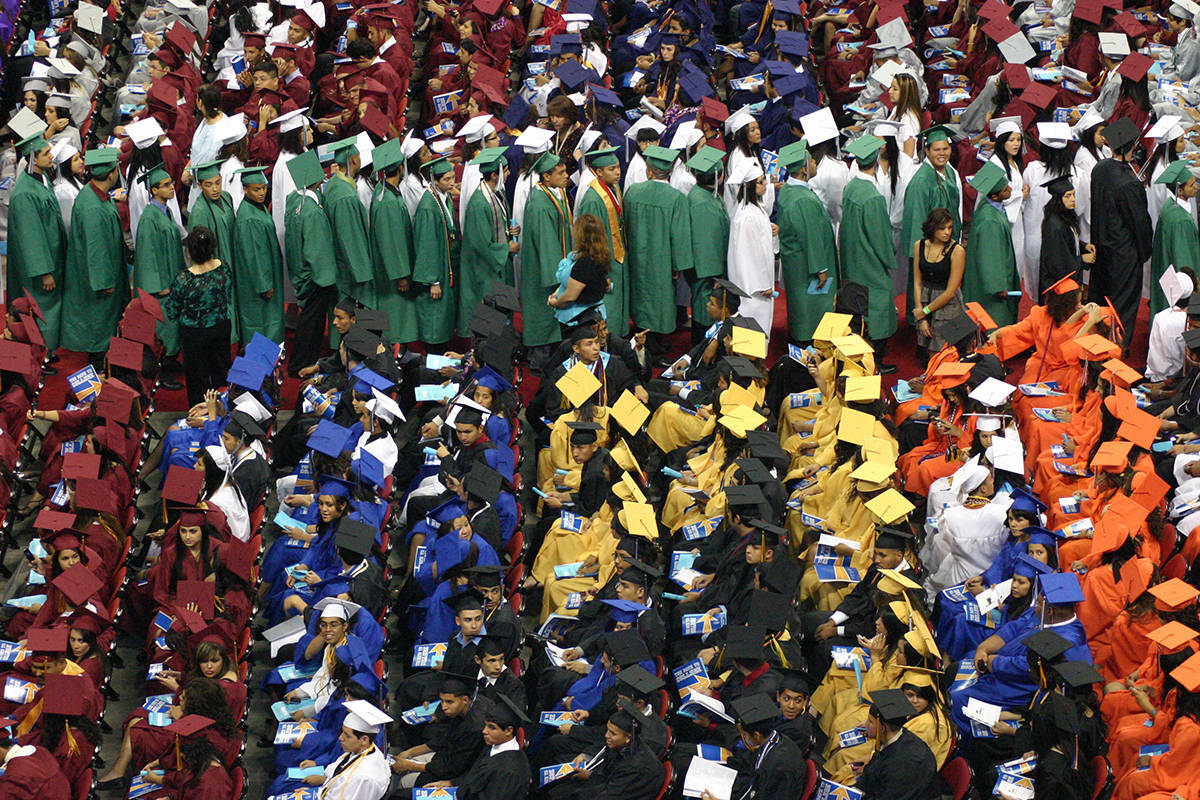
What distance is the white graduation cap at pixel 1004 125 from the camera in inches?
528

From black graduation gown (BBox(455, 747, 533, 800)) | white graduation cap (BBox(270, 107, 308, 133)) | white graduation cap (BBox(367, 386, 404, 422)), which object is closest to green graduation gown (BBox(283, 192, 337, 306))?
white graduation cap (BBox(270, 107, 308, 133))

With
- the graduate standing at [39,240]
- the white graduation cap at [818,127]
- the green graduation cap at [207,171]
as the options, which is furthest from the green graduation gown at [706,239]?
the graduate standing at [39,240]

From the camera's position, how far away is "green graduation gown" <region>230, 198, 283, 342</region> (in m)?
13.3

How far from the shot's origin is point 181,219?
1367 centimetres

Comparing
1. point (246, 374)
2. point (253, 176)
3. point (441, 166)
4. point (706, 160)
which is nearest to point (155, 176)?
point (253, 176)

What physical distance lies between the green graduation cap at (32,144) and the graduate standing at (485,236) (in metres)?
3.17

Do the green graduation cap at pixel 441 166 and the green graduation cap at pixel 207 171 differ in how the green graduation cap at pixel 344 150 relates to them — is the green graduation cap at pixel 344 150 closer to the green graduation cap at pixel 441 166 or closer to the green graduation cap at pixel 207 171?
the green graduation cap at pixel 441 166

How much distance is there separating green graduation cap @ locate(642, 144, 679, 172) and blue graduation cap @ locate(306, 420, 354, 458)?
3.60m

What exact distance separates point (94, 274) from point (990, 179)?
653 centimetres

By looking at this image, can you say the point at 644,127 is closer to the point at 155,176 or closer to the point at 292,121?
the point at 292,121

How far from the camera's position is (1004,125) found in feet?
44.2

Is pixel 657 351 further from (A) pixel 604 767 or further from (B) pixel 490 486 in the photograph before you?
(A) pixel 604 767

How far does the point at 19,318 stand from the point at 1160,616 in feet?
24.6

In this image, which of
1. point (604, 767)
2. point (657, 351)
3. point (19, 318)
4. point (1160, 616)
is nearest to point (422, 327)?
point (657, 351)
